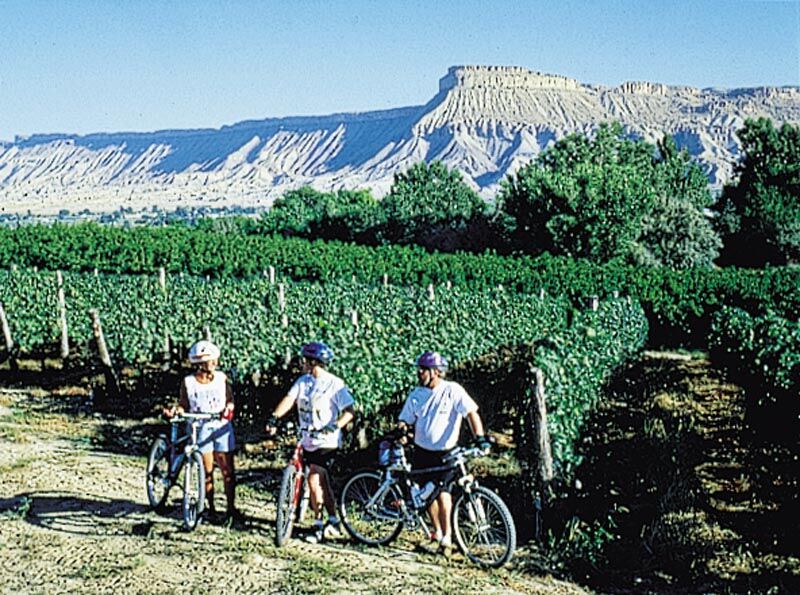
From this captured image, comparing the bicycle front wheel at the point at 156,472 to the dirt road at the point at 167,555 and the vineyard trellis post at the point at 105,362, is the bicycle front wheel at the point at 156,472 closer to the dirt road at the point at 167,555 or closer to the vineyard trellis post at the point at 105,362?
the dirt road at the point at 167,555

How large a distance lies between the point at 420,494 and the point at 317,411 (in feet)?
3.35

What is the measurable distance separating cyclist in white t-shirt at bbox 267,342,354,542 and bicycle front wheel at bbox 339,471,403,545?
256 millimetres

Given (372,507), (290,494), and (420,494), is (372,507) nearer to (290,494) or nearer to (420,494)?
(420,494)

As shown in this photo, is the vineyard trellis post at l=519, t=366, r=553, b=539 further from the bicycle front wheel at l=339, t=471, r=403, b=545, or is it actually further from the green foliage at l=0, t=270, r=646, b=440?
the bicycle front wheel at l=339, t=471, r=403, b=545

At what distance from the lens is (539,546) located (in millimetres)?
7820

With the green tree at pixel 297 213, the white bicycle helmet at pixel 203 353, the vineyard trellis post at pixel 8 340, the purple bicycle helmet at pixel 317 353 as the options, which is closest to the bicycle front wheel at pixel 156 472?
the white bicycle helmet at pixel 203 353

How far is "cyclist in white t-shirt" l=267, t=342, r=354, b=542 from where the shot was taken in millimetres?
7125

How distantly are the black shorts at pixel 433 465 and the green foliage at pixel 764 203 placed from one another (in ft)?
134

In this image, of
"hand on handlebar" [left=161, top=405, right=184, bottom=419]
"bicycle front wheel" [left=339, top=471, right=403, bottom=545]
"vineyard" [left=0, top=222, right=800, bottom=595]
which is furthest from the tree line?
"hand on handlebar" [left=161, top=405, right=184, bottom=419]

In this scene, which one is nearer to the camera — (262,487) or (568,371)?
(262,487)

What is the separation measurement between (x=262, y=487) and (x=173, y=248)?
29535 mm

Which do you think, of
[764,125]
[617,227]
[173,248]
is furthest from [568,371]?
[764,125]

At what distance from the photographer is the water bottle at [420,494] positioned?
23.3 feet

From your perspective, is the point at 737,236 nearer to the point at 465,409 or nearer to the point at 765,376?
the point at 765,376
